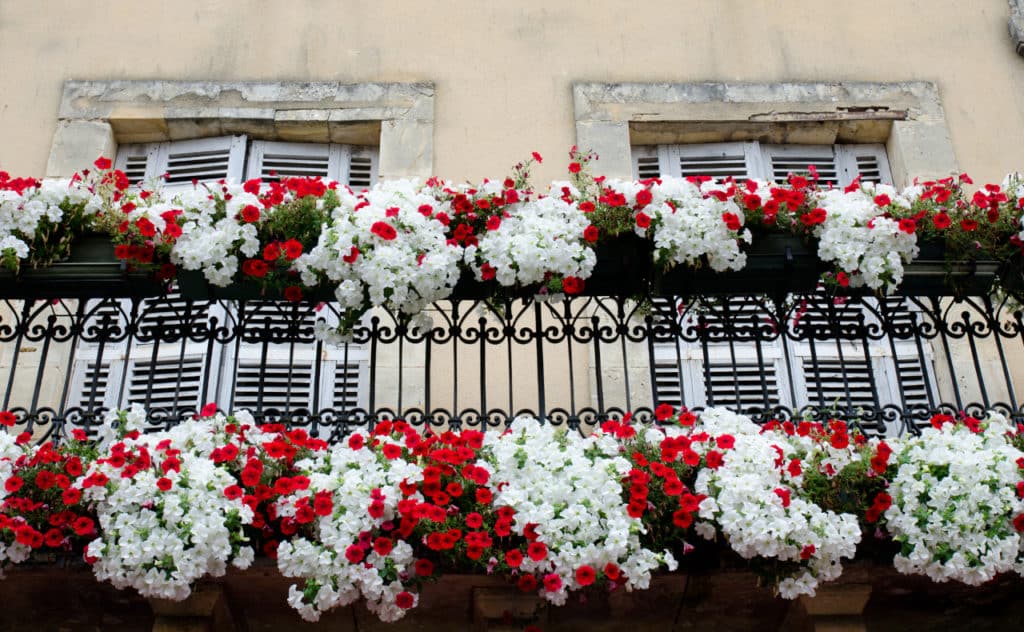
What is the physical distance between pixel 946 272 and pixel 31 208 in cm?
439

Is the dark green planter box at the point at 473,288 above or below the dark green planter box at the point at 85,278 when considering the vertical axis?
below

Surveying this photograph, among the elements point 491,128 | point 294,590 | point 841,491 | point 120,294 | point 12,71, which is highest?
point 12,71

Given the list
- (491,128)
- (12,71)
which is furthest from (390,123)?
(12,71)

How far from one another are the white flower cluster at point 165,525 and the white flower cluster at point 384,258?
106 centimetres

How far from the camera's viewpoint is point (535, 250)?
602 centimetres

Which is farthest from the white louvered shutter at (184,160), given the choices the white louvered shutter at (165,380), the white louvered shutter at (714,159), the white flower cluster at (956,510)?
the white flower cluster at (956,510)

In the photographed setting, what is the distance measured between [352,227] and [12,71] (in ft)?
13.1

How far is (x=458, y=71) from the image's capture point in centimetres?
885

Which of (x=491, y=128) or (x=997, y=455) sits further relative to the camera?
(x=491, y=128)

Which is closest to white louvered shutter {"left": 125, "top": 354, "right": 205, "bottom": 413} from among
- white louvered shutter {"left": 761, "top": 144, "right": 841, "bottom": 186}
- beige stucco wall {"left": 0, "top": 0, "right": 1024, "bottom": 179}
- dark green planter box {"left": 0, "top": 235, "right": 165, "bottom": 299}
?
dark green planter box {"left": 0, "top": 235, "right": 165, "bottom": 299}

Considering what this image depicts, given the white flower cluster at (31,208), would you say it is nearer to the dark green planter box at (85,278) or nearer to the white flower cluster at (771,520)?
the dark green planter box at (85,278)

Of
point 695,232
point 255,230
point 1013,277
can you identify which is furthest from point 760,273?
point 255,230

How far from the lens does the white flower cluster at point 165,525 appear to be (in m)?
5.16

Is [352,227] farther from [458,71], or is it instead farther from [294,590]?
[458,71]
